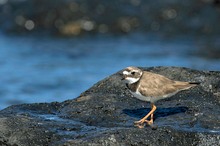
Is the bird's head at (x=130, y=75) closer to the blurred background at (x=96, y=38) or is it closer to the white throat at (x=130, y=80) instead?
the white throat at (x=130, y=80)

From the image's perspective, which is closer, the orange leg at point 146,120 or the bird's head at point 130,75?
the orange leg at point 146,120

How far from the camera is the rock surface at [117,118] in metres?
7.30

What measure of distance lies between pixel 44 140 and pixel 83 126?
23.3 inches

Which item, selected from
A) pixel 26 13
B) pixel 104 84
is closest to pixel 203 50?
pixel 26 13

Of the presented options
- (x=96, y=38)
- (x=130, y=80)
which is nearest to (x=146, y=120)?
(x=130, y=80)

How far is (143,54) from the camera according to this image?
20.9 meters

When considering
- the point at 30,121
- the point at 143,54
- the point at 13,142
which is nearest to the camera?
the point at 13,142

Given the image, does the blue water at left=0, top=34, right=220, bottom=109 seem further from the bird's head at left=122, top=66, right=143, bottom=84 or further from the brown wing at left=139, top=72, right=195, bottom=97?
the bird's head at left=122, top=66, right=143, bottom=84

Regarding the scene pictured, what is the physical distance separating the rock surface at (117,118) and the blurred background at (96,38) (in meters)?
9.20

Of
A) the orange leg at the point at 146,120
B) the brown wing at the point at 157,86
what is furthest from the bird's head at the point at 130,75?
the orange leg at the point at 146,120

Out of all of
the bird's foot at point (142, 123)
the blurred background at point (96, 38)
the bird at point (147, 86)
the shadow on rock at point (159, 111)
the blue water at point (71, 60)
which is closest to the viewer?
the bird's foot at point (142, 123)

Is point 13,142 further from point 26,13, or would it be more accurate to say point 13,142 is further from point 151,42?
point 26,13

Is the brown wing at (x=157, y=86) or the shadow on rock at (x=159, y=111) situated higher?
the brown wing at (x=157, y=86)

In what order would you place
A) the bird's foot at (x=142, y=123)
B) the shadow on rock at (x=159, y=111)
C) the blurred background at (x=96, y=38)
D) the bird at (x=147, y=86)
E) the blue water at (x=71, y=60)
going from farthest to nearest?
the blurred background at (x=96, y=38) < the blue water at (x=71, y=60) < the shadow on rock at (x=159, y=111) < the bird at (x=147, y=86) < the bird's foot at (x=142, y=123)
